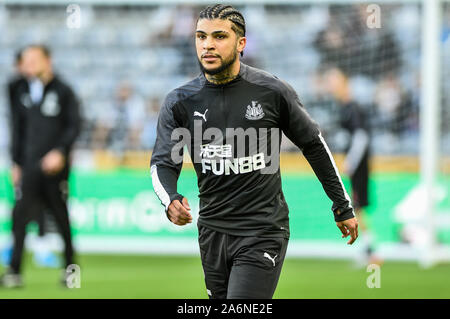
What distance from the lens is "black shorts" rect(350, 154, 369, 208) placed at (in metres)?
10.5

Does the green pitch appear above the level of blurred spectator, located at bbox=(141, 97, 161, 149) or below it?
below

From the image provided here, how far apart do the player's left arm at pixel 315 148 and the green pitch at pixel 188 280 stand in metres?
3.49

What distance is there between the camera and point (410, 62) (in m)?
12.5

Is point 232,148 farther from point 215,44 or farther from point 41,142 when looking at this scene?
point 41,142

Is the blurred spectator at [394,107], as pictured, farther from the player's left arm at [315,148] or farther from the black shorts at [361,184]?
the player's left arm at [315,148]

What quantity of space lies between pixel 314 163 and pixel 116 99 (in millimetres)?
8582

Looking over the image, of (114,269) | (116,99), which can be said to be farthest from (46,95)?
(116,99)

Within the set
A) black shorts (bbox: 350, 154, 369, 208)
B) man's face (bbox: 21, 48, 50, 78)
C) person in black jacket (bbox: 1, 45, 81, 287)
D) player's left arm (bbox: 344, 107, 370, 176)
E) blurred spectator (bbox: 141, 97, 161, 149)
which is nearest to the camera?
person in black jacket (bbox: 1, 45, 81, 287)

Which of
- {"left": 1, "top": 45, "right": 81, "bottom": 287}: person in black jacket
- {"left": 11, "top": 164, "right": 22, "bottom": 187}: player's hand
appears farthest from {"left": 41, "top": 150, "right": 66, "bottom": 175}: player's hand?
{"left": 11, "top": 164, "right": 22, "bottom": 187}: player's hand

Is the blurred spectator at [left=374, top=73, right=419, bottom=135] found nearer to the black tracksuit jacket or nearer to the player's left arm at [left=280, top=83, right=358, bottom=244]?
the black tracksuit jacket

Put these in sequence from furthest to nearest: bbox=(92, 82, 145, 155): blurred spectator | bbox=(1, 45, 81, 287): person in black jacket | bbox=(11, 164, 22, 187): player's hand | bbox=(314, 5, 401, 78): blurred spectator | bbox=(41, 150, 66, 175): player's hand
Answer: bbox=(92, 82, 145, 155): blurred spectator, bbox=(314, 5, 401, 78): blurred spectator, bbox=(11, 164, 22, 187): player's hand, bbox=(1, 45, 81, 287): person in black jacket, bbox=(41, 150, 66, 175): player's hand

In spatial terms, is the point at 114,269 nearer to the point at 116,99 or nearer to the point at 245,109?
the point at 116,99

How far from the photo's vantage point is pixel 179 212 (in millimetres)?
4207

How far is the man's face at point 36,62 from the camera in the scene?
8492 mm
